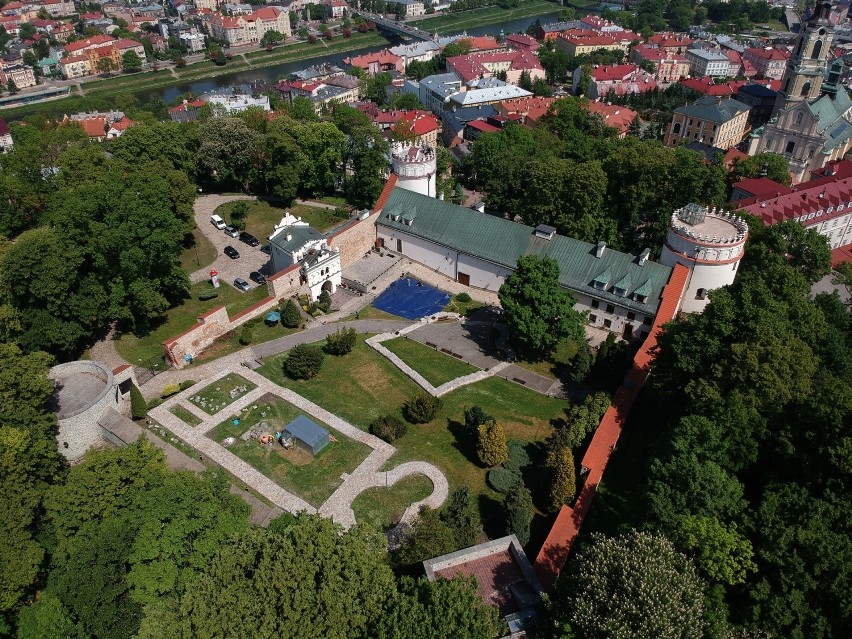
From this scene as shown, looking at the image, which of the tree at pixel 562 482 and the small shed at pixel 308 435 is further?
the small shed at pixel 308 435

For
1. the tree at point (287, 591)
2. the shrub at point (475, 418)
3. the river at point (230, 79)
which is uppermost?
the tree at point (287, 591)

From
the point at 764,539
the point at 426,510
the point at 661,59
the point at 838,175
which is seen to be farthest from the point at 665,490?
the point at 661,59

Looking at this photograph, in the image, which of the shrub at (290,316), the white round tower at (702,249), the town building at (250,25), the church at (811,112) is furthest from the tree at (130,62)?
the white round tower at (702,249)

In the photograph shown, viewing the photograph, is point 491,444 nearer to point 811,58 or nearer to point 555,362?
point 555,362

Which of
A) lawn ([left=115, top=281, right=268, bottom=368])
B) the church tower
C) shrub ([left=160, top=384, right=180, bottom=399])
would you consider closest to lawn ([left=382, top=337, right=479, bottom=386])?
lawn ([left=115, top=281, right=268, bottom=368])

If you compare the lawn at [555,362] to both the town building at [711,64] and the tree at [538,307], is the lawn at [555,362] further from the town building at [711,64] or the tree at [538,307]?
the town building at [711,64]

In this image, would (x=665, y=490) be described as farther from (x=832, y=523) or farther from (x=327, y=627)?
(x=327, y=627)

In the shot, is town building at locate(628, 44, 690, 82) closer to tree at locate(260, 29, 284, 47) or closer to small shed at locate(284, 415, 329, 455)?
tree at locate(260, 29, 284, 47)
